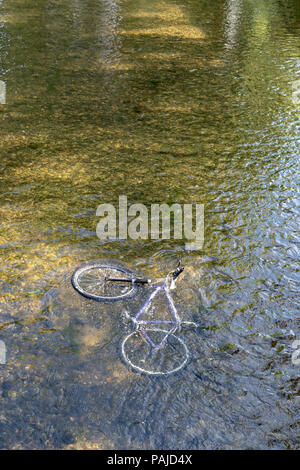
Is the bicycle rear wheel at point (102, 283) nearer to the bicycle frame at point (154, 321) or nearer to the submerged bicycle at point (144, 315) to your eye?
the submerged bicycle at point (144, 315)

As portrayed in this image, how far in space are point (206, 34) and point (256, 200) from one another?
31.7ft

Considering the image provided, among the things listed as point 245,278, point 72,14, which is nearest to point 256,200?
point 245,278

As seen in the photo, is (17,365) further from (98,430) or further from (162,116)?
(162,116)

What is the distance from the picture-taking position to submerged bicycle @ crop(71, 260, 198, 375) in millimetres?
5066

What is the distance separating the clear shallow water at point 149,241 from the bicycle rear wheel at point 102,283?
16 centimetres

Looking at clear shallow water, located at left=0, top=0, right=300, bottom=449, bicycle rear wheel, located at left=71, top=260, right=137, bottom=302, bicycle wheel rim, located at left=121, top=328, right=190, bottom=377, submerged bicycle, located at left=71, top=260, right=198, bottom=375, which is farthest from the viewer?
bicycle rear wheel, located at left=71, top=260, right=137, bottom=302

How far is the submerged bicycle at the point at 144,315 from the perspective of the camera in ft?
16.6

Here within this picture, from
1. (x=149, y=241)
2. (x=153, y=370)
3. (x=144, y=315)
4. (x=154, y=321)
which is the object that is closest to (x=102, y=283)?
(x=144, y=315)

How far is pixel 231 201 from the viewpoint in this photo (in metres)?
7.75

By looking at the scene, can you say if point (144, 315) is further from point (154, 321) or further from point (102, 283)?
point (102, 283)

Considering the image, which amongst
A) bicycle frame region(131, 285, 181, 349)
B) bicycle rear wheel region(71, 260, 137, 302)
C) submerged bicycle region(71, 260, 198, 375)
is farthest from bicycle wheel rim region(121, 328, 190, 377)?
bicycle rear wheel region(71, 260, 137, 302)

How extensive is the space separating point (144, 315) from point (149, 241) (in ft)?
4.95

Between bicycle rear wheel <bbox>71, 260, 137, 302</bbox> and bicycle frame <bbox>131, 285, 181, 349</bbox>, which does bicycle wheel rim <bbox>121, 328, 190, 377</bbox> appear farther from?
bicycle rear wheel <bbox>71, 260, 137, 302</bbox>

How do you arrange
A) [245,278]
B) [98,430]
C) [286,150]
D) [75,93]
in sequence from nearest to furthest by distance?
1. [98,430]
2. [245,278]
3. [286,150]
4. [75,93]
